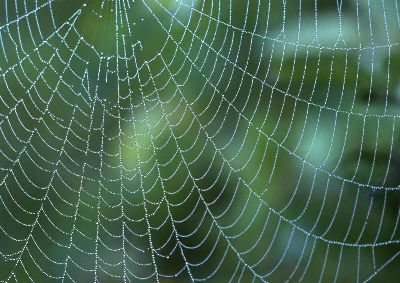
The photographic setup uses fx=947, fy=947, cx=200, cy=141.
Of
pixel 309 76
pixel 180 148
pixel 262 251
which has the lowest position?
pixel 262 251

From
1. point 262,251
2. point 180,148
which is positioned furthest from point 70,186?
point 262,251

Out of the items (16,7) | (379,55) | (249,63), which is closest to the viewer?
(379,55)

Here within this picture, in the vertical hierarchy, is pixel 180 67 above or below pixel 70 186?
above

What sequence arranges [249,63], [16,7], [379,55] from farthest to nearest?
1. [16,7]
2. [249,63]
3. [379,55]

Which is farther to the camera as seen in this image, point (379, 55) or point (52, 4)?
point (52, 4)

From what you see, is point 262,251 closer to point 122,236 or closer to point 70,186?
point 122,236

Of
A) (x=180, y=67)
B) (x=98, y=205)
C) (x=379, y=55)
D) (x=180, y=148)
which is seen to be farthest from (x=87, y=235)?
(x=379, y=55)
